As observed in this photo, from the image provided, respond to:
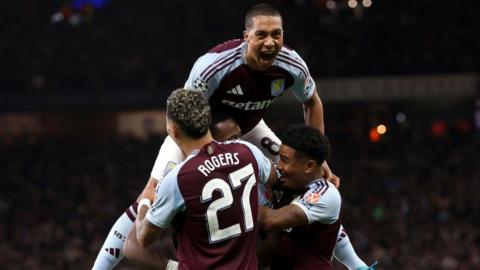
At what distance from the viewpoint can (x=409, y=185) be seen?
20266 mm

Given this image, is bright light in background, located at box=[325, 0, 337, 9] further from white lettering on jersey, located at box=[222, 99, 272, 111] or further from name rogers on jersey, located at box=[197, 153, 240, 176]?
name rogers on jersey, located at box=[197, 153, 240, 176]

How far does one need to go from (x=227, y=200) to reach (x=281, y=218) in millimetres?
449

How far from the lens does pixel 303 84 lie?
5641 millimetres

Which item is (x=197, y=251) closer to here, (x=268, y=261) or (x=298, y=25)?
(x=268, y=261)

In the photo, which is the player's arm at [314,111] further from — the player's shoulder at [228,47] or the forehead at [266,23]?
the forehead at [266,23]

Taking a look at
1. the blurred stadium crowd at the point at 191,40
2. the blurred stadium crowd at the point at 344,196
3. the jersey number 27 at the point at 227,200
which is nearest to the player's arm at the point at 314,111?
the jersey number 27 at the point at 227,200

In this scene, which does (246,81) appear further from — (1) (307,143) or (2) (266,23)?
(1) (307,143)

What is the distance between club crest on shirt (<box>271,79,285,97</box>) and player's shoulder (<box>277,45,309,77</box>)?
100mm

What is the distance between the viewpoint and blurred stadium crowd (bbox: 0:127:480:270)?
17203 mm

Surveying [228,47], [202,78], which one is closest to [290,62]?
[228,47]

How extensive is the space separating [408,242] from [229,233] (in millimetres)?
13812

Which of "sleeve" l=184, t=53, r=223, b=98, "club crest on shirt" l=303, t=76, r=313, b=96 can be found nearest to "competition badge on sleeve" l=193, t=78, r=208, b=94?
"sleeve" l=184, t=53, r=223, b=98

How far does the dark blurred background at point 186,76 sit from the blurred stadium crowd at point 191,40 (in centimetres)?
3

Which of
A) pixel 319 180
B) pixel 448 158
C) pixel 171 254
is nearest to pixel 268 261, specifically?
pixel 319 180
